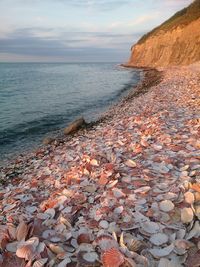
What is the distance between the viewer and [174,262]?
3945 millimetres

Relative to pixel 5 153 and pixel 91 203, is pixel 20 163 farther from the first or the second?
pixel 91 203

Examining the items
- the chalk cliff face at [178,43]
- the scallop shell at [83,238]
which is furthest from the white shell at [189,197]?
the chalk cliff face at [178,43]

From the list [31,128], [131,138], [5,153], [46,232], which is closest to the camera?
[46,232]

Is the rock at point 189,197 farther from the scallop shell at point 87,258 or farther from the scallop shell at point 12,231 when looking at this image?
the scallop shell at point 12,231

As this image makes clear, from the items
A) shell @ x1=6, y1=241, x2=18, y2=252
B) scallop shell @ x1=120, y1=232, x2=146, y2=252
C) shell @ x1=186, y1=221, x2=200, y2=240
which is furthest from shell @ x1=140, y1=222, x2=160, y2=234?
shell @ x1=6, y1=241, x2=18, y2=252

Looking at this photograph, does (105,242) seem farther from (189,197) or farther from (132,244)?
(189,197)

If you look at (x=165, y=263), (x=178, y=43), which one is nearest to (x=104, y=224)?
(x=165, y=263)

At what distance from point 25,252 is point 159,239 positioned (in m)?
1.66

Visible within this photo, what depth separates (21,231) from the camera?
464 centimetres

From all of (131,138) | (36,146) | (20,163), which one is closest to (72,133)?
(36,146)

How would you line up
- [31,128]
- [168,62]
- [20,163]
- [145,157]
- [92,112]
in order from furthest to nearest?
[168,62]
[92,112]
[31,128]
[20,163]
[145,157]

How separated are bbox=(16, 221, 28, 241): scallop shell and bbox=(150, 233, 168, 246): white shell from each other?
1.68m

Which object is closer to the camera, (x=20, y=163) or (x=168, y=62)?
(x=20, y=163)

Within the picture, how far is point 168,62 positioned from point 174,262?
69322mm
